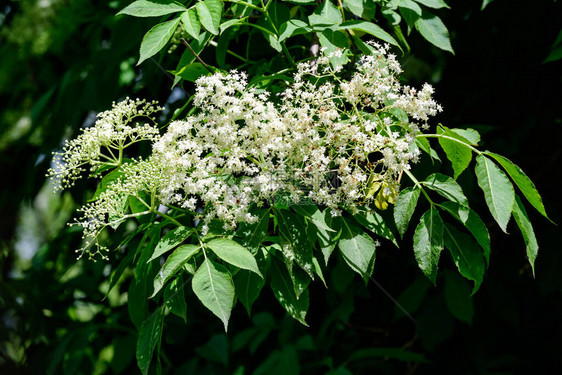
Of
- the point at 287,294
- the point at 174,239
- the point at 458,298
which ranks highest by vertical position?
the point at 174,239

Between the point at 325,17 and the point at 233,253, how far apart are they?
0.71m

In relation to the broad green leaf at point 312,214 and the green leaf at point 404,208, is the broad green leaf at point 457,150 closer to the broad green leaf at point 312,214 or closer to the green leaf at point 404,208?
the green leaf at point 404,208

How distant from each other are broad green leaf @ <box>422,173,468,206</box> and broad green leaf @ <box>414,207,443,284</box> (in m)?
0.06

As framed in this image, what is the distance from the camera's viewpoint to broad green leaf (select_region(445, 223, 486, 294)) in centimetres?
134

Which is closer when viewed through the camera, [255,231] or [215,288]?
[215,288]

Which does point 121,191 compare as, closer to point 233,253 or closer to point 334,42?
point 233,253

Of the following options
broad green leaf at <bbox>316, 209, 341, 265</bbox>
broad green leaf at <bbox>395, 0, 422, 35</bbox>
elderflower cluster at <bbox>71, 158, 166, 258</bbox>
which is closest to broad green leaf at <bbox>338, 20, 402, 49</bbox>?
broad green leaf at <bbox>395, 0, 422, 35</bbox>

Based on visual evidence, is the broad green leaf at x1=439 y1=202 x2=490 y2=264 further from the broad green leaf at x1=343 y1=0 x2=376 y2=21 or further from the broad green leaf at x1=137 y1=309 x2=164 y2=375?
the broad green leaf at x1=137 y1=309 x2=164 y2=375

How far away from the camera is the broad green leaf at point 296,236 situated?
1.28 metres

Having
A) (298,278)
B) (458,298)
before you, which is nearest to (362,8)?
(298,278)

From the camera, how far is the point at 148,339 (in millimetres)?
1329

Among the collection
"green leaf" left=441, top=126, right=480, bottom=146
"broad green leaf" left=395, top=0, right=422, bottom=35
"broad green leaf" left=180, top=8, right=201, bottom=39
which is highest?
"broad green leaf" left=180, top=8, right=201, bottom=39

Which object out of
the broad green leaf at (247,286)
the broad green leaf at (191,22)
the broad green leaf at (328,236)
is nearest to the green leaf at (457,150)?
the broad green leaf at (328,236)

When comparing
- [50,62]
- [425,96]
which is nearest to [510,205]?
[425,96]
